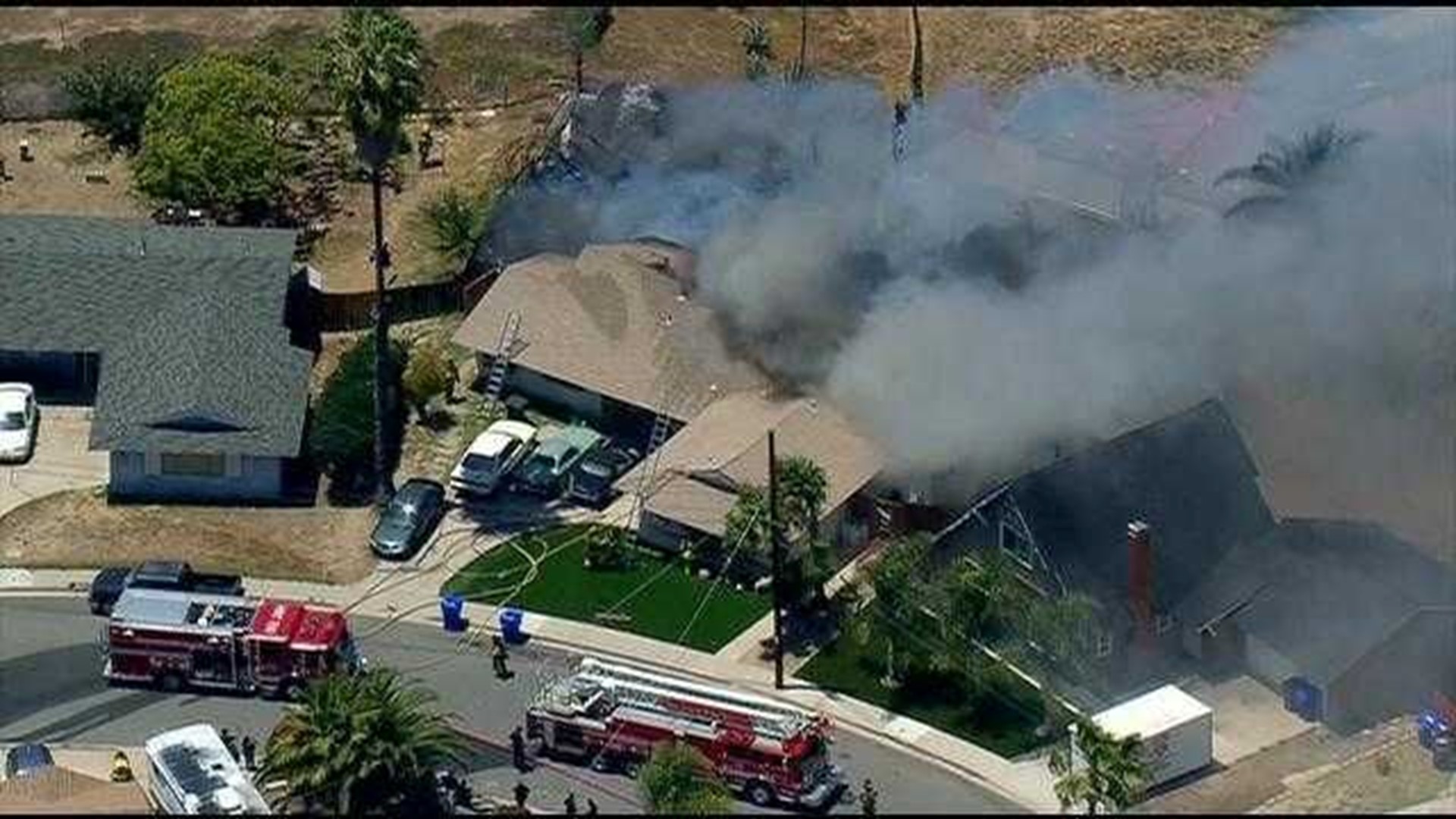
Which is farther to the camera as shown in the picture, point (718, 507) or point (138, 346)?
point (138, 346)

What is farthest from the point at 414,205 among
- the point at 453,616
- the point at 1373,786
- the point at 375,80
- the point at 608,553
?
the point at 1373,786

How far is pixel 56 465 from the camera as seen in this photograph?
80562mm

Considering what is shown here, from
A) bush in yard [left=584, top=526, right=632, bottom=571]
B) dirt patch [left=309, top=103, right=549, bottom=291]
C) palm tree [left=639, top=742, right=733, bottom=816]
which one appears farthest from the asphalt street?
dirt patch [left=309, top=103, right=549, bottom=291]

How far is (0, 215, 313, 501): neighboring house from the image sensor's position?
78.9 metres

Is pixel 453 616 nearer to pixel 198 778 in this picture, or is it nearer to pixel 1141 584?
pixel 198 778

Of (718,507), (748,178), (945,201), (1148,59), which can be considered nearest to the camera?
(718,507)

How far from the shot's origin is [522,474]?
7981 centimetres

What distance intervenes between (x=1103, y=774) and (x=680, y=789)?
9.83 meters

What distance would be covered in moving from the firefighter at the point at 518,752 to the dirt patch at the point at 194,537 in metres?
10.6

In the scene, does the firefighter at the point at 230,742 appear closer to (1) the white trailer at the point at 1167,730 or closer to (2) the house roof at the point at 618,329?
(2) the house roof at the point at 618,329

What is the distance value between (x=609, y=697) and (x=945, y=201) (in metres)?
27.5

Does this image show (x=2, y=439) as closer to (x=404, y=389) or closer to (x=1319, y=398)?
(x=404, y=389)

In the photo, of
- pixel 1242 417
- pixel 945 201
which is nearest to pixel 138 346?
pixel 945 201

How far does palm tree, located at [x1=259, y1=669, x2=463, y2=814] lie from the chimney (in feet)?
64.9
